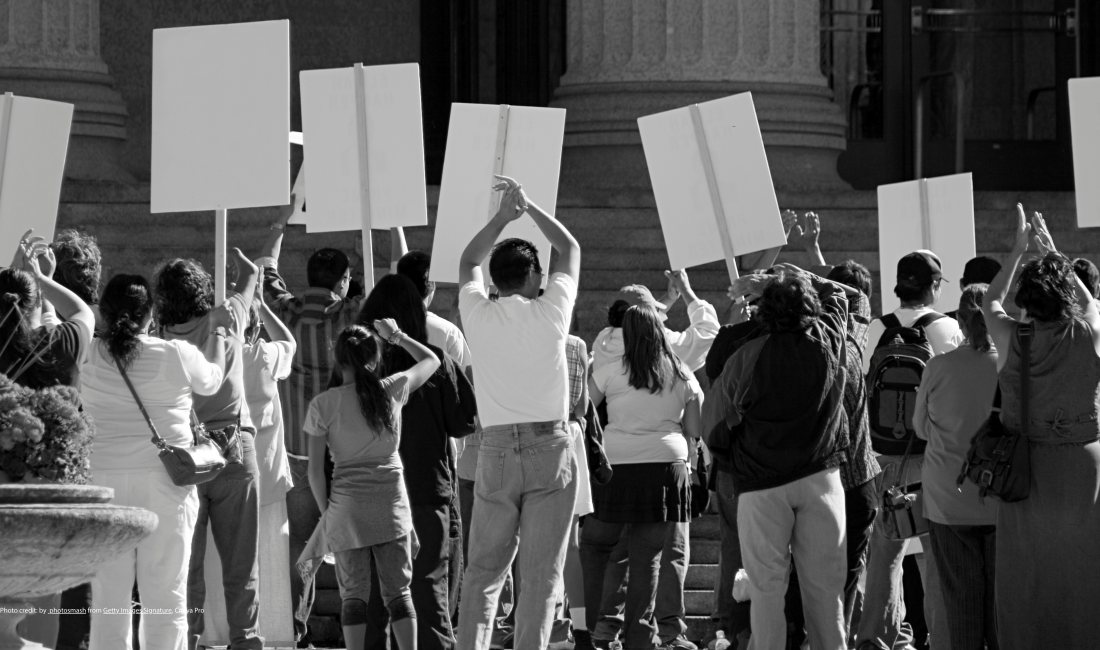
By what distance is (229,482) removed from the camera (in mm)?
6785

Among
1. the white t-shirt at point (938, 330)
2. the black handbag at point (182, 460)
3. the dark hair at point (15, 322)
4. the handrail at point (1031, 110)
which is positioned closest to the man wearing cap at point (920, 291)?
the white t-shirt at point (938, 330)

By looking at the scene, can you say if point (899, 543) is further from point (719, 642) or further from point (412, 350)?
point (412, 350)

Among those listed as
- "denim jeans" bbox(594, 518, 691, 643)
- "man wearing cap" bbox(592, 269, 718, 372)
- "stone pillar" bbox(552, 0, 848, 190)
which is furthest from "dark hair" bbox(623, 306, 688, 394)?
"stone pillar" bbox(552, 0, 848, 190)

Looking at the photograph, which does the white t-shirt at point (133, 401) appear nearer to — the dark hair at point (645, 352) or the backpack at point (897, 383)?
the dark hair at point (645, 352)

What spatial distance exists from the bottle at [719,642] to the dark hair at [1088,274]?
2.12 metres

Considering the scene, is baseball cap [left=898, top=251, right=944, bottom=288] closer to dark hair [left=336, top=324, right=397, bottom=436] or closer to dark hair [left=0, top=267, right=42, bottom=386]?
dark hair [left=336, top=324, right=397, bottom=436]

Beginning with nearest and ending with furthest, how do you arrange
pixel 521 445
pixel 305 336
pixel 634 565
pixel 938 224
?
pixel 521 445 → pixel 634 565 → pixel 305 336 → pixel 938 224

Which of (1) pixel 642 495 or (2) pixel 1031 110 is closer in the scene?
(1) pixel 642 495

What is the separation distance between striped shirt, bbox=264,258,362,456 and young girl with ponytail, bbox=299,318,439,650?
35.5 inches

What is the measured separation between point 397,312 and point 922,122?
875cm

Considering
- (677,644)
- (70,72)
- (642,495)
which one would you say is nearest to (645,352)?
(642,495)

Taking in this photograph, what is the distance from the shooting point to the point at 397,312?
22.3 feet

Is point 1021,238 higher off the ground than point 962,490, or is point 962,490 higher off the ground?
point 1021,238

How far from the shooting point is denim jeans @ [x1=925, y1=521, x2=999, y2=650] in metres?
6.76
